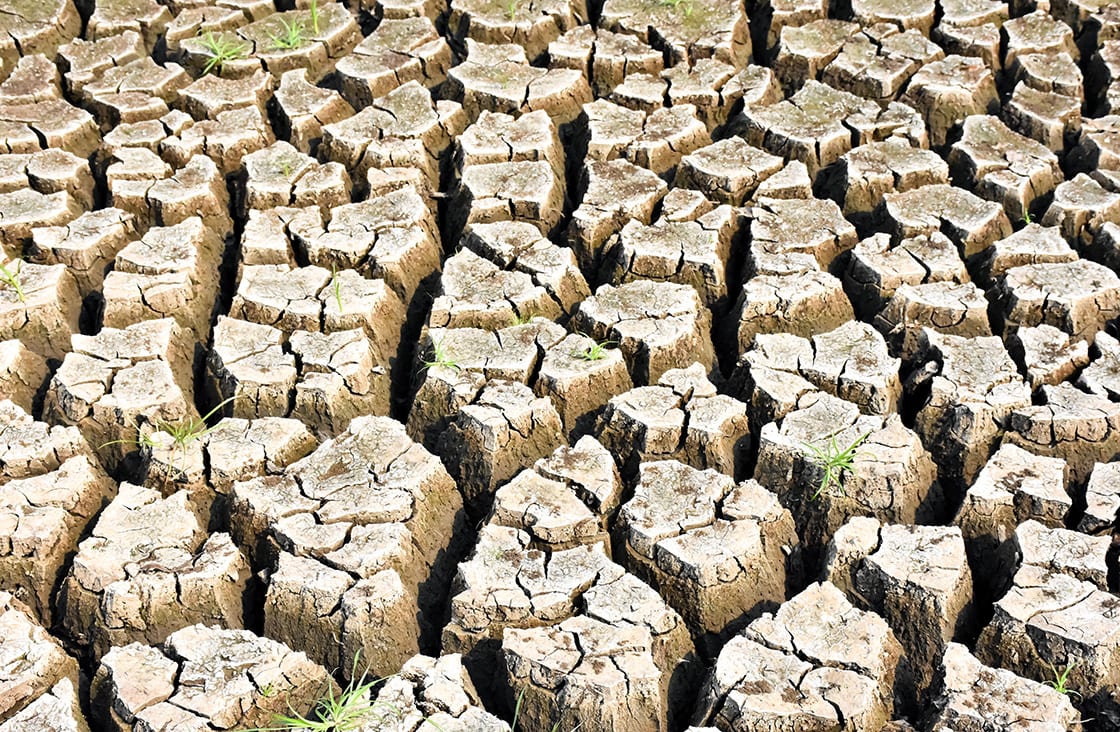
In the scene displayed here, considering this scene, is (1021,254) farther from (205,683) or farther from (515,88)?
(205,683)

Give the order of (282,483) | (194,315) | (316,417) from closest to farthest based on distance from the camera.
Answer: (282,483), (316,417), (194,315)

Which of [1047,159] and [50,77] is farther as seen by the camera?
[50,77]

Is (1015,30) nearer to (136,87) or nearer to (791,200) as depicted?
(791,200)

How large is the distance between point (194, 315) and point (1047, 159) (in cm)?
263

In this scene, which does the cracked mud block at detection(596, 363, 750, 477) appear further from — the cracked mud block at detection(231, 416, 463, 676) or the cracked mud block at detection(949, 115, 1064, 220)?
the cracked mud block at detection(949, 115, 1064, 220)

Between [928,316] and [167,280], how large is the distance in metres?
2.12

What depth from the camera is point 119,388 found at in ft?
10.3

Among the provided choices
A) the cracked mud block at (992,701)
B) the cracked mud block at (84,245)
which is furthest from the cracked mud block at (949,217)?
the cracked mud block at (84,245)

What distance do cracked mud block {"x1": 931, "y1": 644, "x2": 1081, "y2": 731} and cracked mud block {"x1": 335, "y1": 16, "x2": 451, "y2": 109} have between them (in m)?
2.74

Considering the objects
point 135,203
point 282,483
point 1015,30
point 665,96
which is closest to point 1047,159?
point 1015,30

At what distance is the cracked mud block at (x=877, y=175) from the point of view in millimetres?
3729

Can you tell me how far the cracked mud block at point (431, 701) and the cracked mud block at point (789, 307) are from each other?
4.22 ft

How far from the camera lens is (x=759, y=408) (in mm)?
3080

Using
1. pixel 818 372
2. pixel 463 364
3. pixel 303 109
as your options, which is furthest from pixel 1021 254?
pixel 303 109
